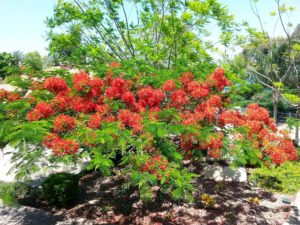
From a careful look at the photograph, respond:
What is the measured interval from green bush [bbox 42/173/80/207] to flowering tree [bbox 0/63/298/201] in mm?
3512

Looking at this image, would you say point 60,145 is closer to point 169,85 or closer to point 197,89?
point 169,85

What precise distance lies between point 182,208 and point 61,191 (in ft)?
12.6

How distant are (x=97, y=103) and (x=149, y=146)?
189 centimetres

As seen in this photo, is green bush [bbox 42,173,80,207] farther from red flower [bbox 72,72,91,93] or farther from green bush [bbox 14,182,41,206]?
red flower [bbox 72,72,91,93]

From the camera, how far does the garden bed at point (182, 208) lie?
342 inches

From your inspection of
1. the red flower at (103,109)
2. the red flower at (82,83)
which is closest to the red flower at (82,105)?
the red flower at (82,83)

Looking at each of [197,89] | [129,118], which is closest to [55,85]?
[129,118]

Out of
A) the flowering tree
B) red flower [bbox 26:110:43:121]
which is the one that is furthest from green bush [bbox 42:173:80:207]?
red flower [bbox 26:110:43:121]

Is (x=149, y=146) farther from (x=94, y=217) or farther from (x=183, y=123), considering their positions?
(x=94, y=217)

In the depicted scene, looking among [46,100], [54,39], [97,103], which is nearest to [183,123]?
[97,103]

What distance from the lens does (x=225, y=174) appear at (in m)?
12.0

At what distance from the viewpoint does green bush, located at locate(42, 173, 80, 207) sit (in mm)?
9719

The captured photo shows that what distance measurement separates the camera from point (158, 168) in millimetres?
5293

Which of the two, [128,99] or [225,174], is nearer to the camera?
[128,99]
